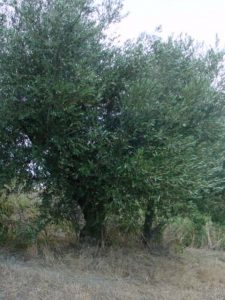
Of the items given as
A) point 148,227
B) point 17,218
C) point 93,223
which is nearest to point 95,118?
point 93,223

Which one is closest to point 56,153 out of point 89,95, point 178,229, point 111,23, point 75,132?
point 75,132

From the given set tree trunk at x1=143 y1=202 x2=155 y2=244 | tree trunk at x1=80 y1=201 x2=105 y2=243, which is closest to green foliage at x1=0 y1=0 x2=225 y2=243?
tree trunk at x1=80 y1=201 x2=105 y2=243

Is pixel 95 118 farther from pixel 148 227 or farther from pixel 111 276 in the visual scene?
pixel 148 227

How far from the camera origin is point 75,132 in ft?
30.2

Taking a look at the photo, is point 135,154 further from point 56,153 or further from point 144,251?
point 144,251

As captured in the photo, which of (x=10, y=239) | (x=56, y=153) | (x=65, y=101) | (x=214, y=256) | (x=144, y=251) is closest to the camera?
(x=65, y=101)

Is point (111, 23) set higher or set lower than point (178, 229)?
higher

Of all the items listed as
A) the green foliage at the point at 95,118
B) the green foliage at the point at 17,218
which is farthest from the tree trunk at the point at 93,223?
the green foliage at the point at 17,218

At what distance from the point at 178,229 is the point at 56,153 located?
479 cm

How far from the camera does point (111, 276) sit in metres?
9.31

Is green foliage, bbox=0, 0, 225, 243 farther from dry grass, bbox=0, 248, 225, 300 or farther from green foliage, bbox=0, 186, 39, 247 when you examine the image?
dry grass, bbox=0, 248, 225, 300

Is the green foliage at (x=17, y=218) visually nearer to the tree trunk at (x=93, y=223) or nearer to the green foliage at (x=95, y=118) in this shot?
the green foliage at (x=95, y=118)

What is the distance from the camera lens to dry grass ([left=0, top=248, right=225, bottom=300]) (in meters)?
7.73

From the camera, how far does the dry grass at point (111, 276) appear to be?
7.73m
